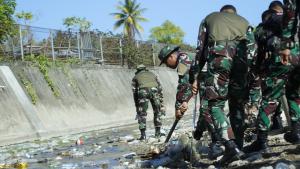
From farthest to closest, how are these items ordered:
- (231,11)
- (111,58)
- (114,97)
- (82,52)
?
(111,58)
(82,52)
(114,97)
(231,11)

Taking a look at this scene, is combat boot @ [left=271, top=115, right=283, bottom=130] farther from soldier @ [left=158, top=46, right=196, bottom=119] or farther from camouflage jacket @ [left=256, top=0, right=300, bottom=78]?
camouflage jacket @ [left=256, top=0, right=300, bottom=78]

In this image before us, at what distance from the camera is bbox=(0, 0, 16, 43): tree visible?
2038 centimetres

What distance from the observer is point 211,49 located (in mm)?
5766

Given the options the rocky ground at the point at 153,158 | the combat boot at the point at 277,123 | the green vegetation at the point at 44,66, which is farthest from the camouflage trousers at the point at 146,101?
the green vegetation at the point at 44,66

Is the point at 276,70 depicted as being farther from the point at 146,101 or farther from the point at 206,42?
the point at 146,101

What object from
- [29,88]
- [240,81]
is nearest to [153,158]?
[240,81]

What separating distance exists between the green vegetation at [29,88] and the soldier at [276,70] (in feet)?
42.9

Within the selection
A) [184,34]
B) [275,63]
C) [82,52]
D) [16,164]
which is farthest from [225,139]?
[184,34]

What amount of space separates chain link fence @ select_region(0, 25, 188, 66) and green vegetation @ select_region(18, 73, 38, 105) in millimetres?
2879

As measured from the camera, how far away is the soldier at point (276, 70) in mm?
5246

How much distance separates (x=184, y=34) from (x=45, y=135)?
78072 mm

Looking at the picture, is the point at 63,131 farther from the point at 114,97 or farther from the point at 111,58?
the point at 111,58

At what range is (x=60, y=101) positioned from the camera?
64.8 ft

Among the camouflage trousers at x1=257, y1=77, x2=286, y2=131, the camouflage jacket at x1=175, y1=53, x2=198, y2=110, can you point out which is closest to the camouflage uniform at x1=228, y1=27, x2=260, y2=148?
the camouflage trousers at x1=257, y1=77, x2=286, y2=131
